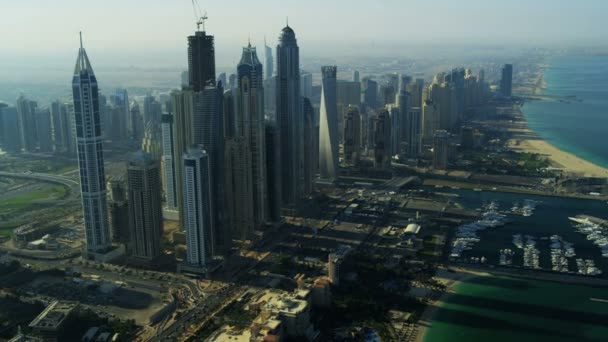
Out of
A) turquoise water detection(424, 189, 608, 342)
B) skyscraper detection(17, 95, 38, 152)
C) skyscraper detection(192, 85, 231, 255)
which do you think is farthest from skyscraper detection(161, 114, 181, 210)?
skyscraper detection(17, 95, 38, 152)

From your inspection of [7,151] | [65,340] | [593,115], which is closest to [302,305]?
[65,340]

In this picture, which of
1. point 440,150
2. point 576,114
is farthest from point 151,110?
point 576,114

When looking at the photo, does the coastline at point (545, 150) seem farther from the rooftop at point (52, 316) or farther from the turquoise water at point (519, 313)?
the rooftop at point (52, 316)

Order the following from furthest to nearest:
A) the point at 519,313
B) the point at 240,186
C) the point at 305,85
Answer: the point at 305,85
the point at 240,186
the point at 519,313

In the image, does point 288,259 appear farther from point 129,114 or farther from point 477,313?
point 129,114

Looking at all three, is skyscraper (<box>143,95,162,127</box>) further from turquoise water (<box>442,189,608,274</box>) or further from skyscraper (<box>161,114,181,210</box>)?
turquoise water (<box>442,189,608,274</box>)

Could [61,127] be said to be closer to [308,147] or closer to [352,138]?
[352,138]
